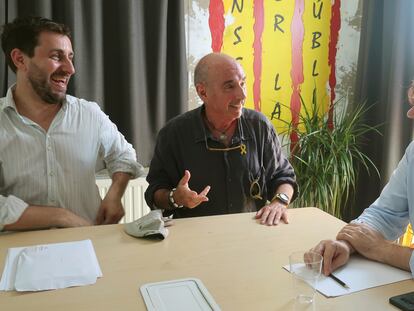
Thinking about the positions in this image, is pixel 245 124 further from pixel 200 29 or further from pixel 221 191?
pixel 200 29

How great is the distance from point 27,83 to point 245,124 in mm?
1044

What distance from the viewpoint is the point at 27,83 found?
1.98 meters

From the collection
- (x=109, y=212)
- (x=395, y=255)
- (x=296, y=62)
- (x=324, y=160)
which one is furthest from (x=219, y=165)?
(x=296, y=62)

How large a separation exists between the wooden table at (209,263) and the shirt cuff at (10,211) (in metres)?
0.07

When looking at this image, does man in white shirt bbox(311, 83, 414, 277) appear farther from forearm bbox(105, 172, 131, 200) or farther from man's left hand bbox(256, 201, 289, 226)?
forearm bbox(105, 172, 131, 200)

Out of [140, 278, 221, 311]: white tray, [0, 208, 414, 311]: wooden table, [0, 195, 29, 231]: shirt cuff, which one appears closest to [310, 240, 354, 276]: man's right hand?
[0, 208, 414, 311]: wooden table

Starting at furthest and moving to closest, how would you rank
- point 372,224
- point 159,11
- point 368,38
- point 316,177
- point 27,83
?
point 368,38
point 316,177
point 159,11
point 27,83
point 372,224

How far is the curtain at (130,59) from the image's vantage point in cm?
261

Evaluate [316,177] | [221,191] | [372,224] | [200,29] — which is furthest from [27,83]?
[316,177]

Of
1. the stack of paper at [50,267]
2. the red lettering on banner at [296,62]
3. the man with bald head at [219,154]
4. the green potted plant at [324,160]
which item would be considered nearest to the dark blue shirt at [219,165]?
the man with bald head at [219,154]

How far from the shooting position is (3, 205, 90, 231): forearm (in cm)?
162

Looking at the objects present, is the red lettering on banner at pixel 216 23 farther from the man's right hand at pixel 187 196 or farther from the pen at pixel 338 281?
the pen at pixel 338 281

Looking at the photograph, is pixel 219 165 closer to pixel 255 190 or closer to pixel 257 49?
pixel 255 190

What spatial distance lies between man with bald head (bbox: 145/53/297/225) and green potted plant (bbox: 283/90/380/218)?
926mm
